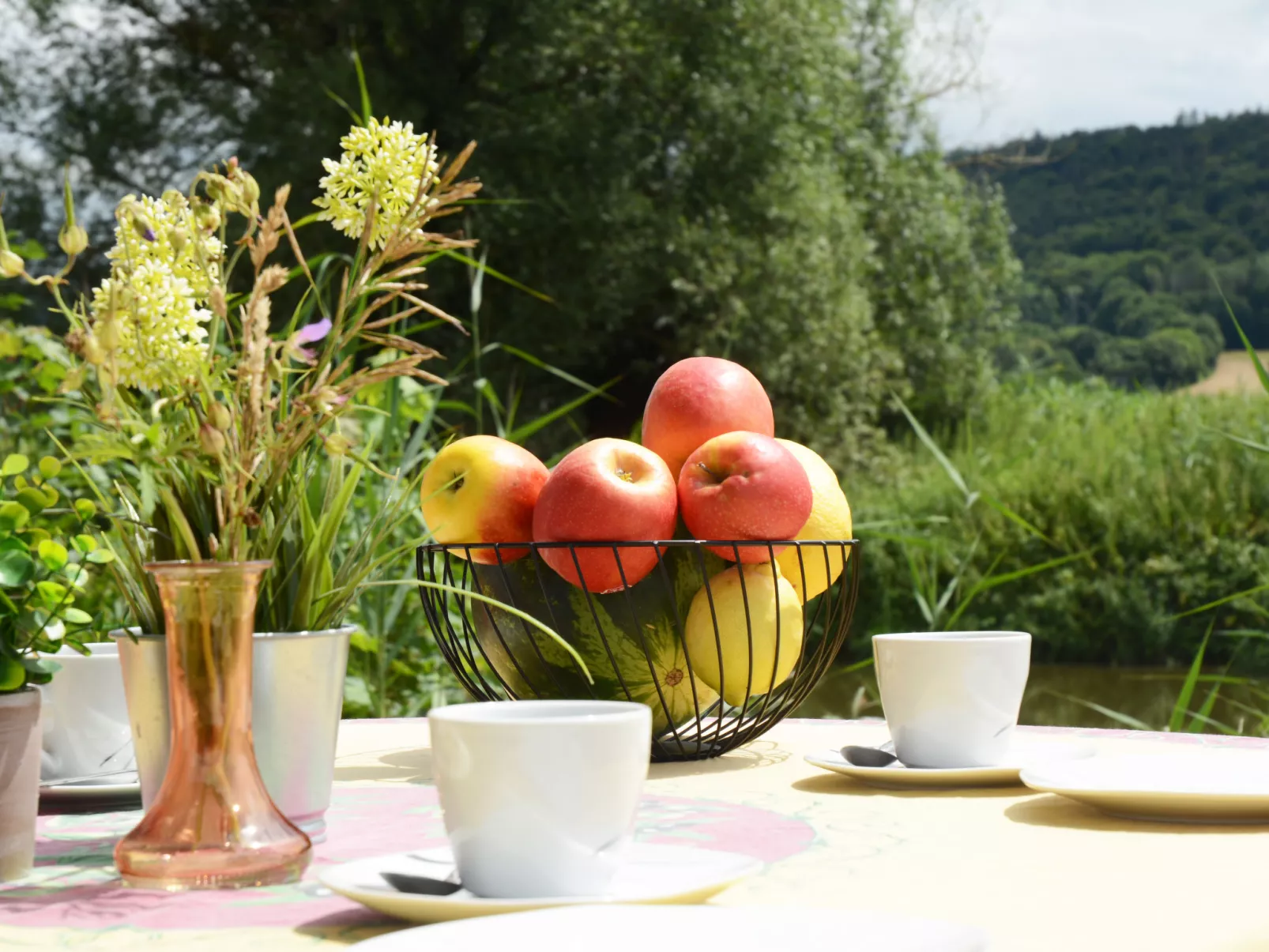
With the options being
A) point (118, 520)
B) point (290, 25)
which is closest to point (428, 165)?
point (118, 520)

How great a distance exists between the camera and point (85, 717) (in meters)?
0.75

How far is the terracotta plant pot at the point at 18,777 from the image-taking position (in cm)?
52

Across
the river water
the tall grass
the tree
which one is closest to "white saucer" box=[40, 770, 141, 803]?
the river water

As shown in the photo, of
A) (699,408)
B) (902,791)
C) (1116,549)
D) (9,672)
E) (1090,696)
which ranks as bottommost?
(1090,696)

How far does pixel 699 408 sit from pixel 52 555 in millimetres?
483

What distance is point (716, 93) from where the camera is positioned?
7355mm

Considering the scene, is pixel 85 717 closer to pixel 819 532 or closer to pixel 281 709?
pixel 281 709

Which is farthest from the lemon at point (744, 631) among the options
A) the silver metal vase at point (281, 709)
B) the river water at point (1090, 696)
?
the river water at point (1090, 696)

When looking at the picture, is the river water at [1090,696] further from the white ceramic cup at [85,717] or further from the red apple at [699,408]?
the white ceramic cup at [85,717]

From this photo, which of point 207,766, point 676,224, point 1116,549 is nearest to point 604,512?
point 207,766

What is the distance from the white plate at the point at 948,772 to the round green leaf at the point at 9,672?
1.48 feet

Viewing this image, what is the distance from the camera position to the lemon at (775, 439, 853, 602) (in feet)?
2.96

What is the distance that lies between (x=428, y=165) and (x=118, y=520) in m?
0.21

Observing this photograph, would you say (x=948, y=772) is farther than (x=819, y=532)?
No
